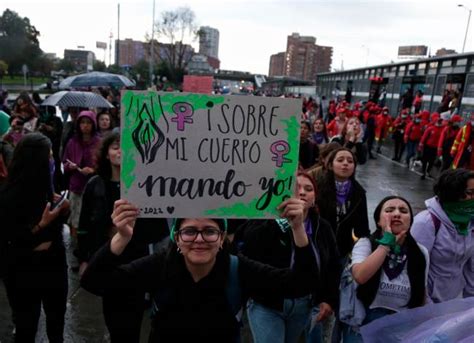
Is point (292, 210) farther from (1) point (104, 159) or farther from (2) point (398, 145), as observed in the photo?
(2) point (398, 145)

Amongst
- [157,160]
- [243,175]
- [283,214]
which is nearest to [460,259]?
[283,214]

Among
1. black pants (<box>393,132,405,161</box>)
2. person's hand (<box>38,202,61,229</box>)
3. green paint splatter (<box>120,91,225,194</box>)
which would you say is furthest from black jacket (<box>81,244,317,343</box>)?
black pants (<box>393,132,405,161</box>)

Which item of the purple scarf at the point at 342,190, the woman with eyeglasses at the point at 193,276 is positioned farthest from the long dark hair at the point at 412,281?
the purple scarf at the point at 342,190

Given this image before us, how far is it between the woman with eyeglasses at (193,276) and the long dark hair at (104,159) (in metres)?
1.33

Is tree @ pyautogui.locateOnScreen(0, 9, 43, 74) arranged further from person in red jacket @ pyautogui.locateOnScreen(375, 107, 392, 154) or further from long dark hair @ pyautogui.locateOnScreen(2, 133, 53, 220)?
long dark hair @ pyautogui.locateOnScreen(2, 133, 53, 220)

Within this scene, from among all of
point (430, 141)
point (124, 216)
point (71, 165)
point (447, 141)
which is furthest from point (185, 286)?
point (430, 141)

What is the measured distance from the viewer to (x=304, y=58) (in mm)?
150375

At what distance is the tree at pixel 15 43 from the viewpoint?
51.0 metres

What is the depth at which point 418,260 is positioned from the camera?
2.56m

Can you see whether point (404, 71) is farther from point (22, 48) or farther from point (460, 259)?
point (22, 48)

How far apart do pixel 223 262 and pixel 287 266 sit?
72 centimetres

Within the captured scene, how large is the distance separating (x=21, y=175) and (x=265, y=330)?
5.57 feet

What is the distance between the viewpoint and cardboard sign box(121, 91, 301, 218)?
1882 millimetres

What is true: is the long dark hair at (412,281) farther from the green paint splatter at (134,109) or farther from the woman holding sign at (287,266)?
the green paint splatter at (134,109)
